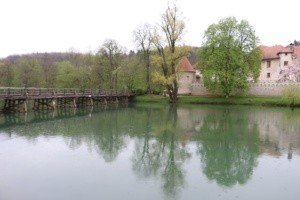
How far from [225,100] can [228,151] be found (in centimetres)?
3355

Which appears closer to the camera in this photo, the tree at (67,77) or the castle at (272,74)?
the castle at (272,74)

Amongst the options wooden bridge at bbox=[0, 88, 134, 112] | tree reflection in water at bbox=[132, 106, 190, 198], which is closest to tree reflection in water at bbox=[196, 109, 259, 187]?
tree reflection in water at bbox=[132, 106, 190, 198]

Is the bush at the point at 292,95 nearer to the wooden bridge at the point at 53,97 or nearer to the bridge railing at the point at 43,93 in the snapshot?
the wooden bridge at the point at 53,97

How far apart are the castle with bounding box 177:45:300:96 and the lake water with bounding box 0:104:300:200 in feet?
94.2

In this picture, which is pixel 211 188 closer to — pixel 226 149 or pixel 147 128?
pixel 226 149

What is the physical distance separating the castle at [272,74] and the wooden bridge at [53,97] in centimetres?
967

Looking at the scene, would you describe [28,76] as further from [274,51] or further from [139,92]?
[274,51]

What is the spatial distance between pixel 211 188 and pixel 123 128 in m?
13.7

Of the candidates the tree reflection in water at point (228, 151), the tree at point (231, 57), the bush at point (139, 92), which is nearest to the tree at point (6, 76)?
the bush at point (139, 92)

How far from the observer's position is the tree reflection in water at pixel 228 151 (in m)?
13.1

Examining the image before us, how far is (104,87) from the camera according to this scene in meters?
60.4

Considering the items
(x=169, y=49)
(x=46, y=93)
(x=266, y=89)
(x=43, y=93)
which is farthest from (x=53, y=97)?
(x=266, y=89)

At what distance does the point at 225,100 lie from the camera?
4991 cm

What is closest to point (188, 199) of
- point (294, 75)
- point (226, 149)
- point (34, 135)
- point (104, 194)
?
point (104, 194)
